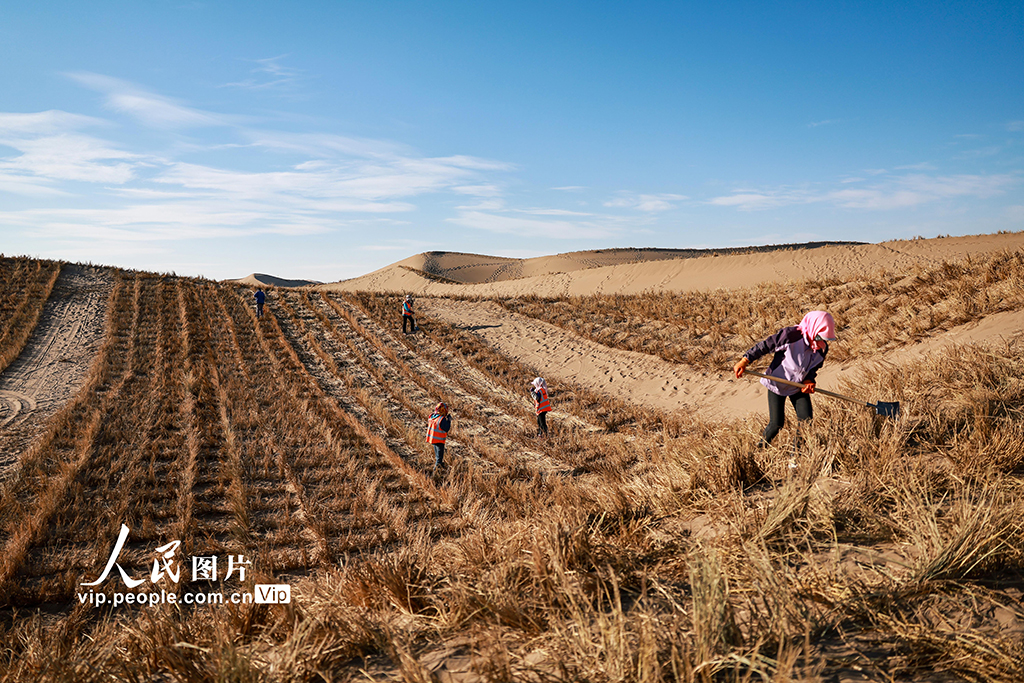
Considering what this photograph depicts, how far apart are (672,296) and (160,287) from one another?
2771cm

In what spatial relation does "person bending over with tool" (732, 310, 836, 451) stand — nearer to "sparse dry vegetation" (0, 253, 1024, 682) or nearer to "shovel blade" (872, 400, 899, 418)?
"sparse dry vegetation" (0, 253, 1024, 682)

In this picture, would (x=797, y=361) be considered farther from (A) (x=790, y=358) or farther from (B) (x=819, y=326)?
(B) (x=819, y=326)

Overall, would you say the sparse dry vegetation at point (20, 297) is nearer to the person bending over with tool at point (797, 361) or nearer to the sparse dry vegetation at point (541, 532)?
the sparse dry vegetation at point (541, 532)

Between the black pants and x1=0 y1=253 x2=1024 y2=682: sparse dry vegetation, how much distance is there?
15cm

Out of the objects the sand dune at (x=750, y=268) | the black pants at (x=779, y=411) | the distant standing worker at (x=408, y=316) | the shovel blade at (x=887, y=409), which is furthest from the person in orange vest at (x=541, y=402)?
the sand dune at (x=750, y=268)

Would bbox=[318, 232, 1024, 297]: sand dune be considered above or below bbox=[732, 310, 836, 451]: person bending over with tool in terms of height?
above

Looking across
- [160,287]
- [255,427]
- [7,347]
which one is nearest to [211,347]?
[7,347]

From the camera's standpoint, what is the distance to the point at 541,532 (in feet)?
12.0

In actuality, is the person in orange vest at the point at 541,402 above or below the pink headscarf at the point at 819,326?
below

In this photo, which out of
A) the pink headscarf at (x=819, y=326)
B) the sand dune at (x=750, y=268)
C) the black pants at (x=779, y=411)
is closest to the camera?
the pink headscarf at (x=819, y=326)

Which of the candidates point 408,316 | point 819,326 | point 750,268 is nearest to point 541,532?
point 819,326

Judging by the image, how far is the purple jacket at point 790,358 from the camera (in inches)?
223

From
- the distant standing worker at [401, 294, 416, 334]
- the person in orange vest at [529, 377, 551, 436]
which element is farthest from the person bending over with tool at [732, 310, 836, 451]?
the distant standing worker at [401, 294, 416, 334]

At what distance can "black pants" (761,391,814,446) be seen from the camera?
5605mm
